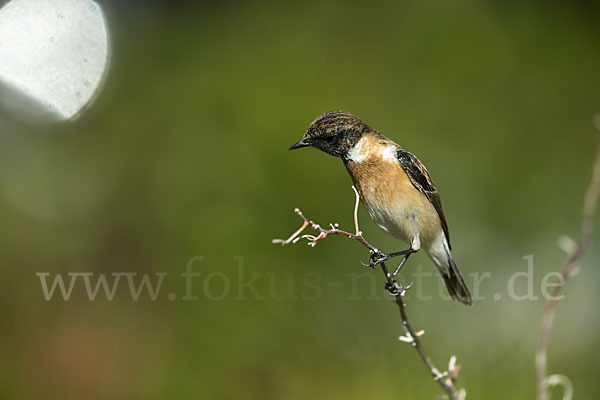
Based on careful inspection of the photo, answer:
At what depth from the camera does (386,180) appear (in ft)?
7.47

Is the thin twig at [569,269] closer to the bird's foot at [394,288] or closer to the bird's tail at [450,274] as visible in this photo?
the bird's foot at [394,288]

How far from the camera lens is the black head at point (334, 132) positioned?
201 centimetres

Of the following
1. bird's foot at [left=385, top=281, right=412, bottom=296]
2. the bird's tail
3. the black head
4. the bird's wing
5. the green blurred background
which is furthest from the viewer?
the green blurred background

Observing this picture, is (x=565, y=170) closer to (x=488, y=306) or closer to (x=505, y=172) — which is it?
(x=505, y=172)

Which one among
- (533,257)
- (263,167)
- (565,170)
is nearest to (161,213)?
(263,167)

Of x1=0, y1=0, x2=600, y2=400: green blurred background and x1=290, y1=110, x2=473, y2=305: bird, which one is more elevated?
x1=0, y1=0, x2=600, y2=400: green blurred background

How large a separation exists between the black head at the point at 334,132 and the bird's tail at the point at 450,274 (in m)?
0.81

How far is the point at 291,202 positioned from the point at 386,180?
6.19 feet

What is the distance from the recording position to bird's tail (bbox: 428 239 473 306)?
8.72 ft

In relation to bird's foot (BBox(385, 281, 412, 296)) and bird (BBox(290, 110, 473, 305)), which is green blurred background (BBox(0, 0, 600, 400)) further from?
bird's foot (BBox(385, 281, 412, 296))

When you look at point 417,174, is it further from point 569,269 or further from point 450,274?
point 569,269

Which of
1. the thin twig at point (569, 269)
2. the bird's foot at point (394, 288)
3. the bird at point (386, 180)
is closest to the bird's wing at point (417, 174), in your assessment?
the bird at point (386, 180)

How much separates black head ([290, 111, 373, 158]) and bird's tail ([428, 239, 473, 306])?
811mm

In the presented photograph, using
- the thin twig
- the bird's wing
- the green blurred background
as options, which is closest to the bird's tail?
the bird's wing
